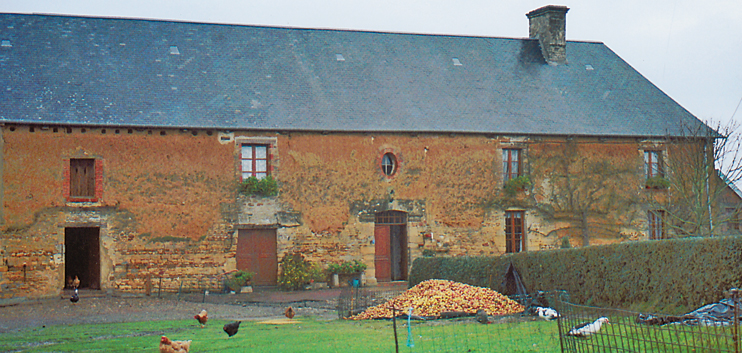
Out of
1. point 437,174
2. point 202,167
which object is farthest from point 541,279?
point 202,167

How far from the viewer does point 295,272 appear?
2119 centimetres

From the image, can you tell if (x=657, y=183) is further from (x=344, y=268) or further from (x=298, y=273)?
(x=298, y=273)

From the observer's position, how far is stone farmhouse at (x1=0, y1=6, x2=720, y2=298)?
20.0 m

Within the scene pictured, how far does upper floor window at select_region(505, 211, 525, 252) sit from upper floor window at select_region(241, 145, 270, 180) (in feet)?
23.8

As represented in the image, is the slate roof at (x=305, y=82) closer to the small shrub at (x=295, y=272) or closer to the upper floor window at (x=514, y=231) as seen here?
the upper floor window at (x=514, y=231)

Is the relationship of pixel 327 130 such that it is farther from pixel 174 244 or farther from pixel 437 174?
pixel 174 244

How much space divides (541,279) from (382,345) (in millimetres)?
5571

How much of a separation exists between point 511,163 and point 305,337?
1362cm

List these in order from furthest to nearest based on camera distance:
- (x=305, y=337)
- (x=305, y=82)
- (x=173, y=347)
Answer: (x=305, y=82) < (x=305, y=337) < (x=173, y=347)

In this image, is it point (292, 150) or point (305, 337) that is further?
point (292, 150)

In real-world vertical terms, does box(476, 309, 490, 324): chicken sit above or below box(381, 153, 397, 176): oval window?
below

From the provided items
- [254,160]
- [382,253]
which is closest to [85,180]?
[254,160]

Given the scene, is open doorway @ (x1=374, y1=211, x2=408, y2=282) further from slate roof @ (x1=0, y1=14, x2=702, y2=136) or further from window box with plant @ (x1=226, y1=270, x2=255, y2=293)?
window box with plant @ (x1=226, y1=270, x2=255, y2=293)

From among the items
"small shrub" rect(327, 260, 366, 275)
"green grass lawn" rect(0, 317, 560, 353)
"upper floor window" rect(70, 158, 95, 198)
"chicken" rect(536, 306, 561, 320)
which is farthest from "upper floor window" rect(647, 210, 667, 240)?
"upper floor window" rect(70, 158, 95, 198)
